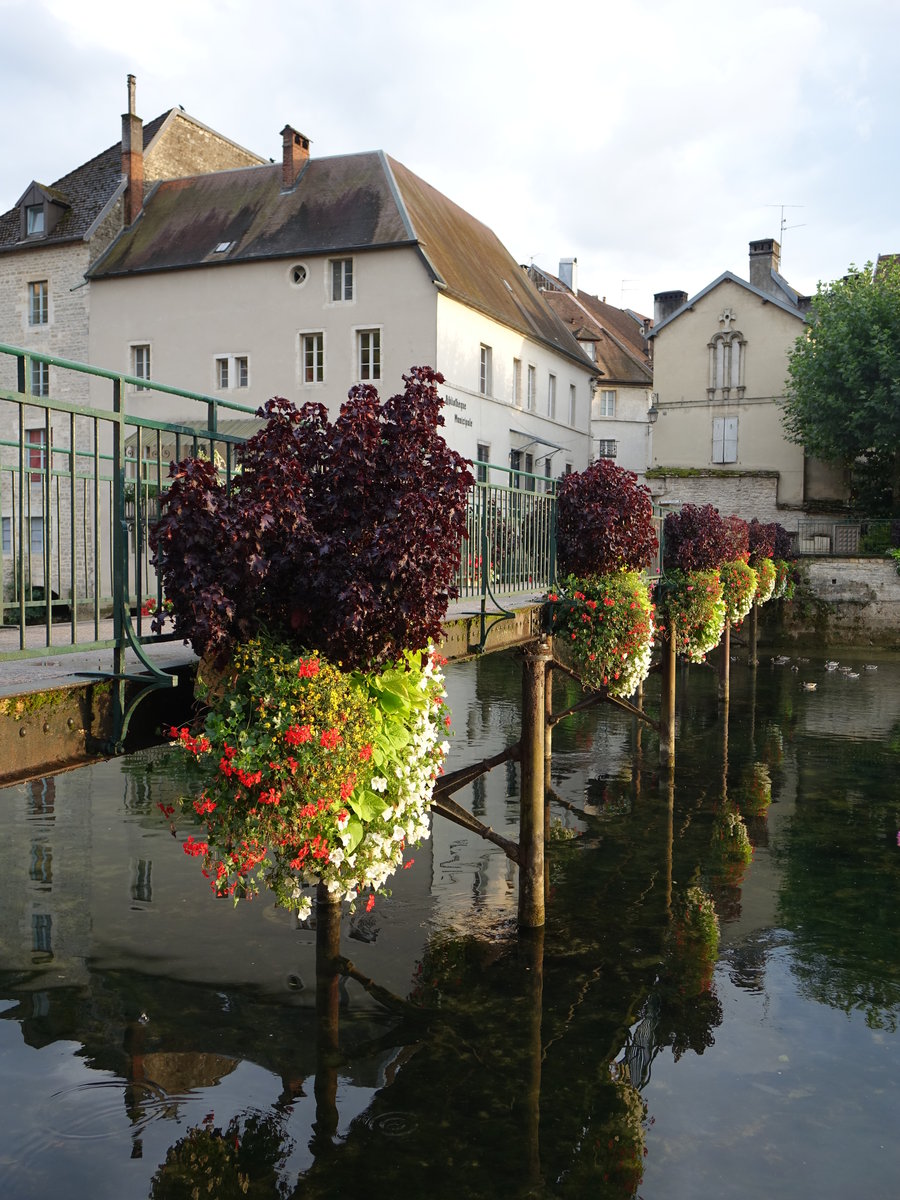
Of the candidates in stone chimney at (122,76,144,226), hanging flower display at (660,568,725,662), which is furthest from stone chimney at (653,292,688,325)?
hanging flower display at (660,568,725,662)

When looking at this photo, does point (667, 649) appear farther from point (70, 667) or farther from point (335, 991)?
point (70, 667)

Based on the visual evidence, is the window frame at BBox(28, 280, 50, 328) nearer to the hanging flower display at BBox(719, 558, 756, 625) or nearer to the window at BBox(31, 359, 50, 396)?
the window at BBox(31, 359, 50, 396)

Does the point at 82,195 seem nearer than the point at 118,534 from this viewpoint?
No

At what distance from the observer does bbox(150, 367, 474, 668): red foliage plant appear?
17.7 ft

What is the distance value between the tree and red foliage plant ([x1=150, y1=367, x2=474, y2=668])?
1261 inches

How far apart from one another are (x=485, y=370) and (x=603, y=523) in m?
22.4

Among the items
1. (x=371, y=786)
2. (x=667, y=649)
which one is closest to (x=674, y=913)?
(x=371, y=786)

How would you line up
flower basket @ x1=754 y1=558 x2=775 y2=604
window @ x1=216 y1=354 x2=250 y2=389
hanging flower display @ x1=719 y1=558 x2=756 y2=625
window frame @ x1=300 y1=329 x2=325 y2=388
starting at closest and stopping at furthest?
hanging flower display @ x1=719 y1=558 x2=756 y2=625
flower basket @ x1=754 y1=558 x2=775 y2=604
window frame @ x1=300 y1=329 x2=325 y2=388
window @ x1=216 y1=354 x2=250 y2=389

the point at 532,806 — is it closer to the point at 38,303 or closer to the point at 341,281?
the point at 341,281

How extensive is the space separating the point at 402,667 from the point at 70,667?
1.76 meters

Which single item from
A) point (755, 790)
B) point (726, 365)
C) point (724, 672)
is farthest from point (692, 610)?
point (726, 365)

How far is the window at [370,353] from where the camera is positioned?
3008 centimetres

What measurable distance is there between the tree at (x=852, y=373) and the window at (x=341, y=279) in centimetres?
1598

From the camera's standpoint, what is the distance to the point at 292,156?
1273 inches
